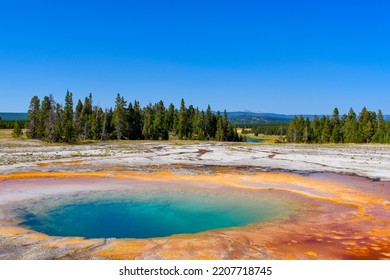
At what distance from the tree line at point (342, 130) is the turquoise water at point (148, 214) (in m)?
79.3

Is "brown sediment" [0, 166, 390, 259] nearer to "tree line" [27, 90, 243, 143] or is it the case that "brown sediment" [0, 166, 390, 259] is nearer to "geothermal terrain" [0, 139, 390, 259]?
"geothermal terrain" [0, 139, 390, 259]

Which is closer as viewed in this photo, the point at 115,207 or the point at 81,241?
the point at 81,241

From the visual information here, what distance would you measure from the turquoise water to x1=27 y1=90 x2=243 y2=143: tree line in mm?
54861

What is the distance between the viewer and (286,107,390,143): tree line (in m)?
86.6

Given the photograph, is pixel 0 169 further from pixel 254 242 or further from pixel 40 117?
pixel 40 117

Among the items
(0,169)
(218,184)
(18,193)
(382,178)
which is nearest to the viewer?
(18,193)

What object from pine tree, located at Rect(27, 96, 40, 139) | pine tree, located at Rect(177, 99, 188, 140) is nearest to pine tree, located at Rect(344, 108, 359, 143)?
pine tree, located at Rect(177, 99, 188, 140)

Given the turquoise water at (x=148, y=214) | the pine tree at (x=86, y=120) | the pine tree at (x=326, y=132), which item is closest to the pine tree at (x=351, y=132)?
the pine tree at (x=326, y=132)

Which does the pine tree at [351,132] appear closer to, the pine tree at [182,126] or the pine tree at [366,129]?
the pine tree at [366,129]

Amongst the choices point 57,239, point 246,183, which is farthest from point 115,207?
point 246,183

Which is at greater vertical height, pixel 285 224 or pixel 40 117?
pixel 40 117

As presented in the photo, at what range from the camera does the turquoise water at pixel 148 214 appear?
11.6 m
